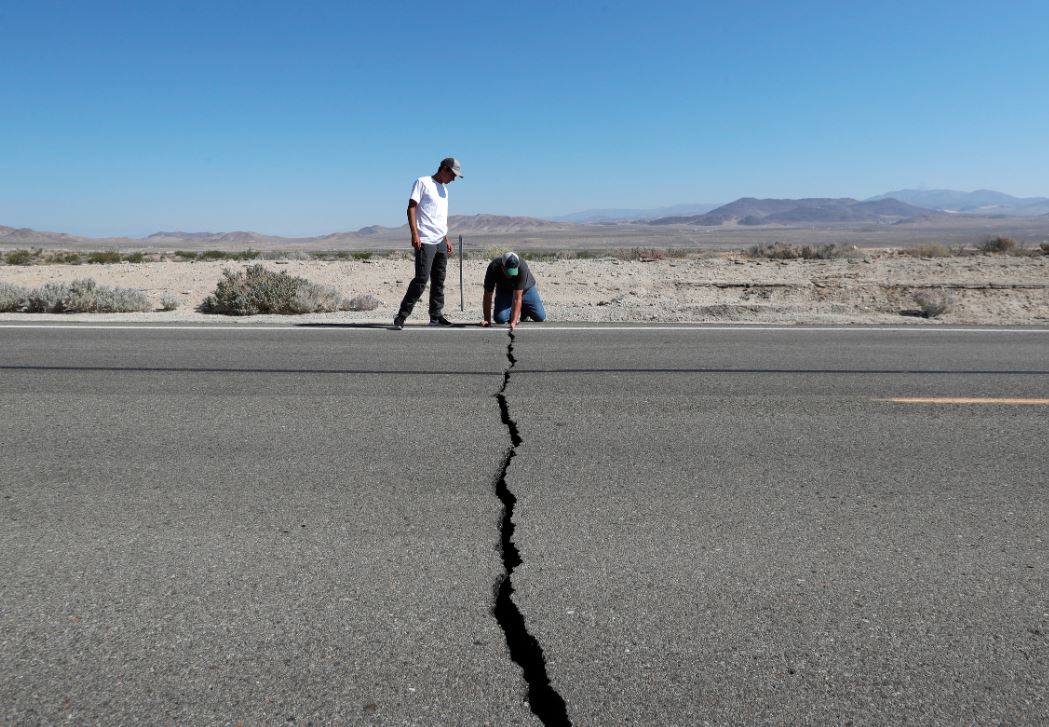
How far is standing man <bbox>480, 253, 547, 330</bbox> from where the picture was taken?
1069 cm

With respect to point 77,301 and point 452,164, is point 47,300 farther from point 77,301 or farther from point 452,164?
point 452,164

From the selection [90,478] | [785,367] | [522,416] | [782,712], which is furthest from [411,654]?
[785,367]

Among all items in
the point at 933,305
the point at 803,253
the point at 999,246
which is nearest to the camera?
the point at 933,305

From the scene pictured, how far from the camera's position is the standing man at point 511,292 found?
421 inches

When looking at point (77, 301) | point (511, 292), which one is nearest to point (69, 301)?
point (77, 301)

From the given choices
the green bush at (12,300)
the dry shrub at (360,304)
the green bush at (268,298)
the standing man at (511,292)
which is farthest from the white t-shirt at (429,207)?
the green bush at (12,300)

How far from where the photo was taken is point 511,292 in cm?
1134

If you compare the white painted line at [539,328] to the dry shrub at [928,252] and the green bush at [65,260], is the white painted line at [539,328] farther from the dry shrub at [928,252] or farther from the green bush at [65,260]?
the green bush at [65,260]

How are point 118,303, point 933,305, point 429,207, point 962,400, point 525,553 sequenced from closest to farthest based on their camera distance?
1. point 525,553
2. point 962,400
3. point 429,207
4. point 933,305
5. point 118,303

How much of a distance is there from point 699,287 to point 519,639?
1724 cm

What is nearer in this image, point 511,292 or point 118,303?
point 511,292

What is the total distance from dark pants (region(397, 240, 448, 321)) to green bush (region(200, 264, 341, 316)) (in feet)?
12.3

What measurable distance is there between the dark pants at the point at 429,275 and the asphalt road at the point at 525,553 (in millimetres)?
3657

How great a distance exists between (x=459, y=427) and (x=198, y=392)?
2.38m
